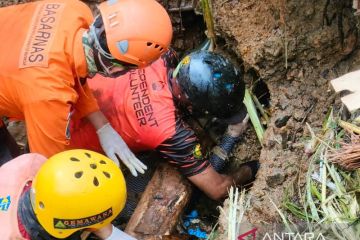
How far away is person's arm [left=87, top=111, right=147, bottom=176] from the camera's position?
4.72 meters

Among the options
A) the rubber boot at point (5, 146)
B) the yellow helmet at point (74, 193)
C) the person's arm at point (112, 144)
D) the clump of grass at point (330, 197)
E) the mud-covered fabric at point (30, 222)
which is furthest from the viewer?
the rubber boot at point (5, 146)

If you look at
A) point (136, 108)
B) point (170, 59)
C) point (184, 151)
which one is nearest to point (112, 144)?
point (136, 108)

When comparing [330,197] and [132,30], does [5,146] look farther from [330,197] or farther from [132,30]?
[330,197]

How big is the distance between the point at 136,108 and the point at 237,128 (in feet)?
2.84

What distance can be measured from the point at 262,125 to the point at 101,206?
6.25 ft

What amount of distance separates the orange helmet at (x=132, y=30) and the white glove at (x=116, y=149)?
0.73 metres

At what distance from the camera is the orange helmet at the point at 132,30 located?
13.5 feet

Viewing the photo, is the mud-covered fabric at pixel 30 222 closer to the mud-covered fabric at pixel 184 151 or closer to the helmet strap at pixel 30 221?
the helmet strap at pixel 30 221

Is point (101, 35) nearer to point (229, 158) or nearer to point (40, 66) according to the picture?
point (40, 66)

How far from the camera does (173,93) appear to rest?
4648 mm

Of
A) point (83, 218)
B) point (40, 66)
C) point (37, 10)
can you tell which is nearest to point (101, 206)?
point (83, 218)

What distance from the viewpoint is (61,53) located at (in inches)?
163

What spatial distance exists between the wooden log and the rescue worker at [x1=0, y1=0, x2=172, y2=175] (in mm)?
799

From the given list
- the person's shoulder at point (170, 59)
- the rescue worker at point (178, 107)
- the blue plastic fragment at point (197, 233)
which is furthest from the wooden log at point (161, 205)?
the person's shoulder at point (170, 59)
